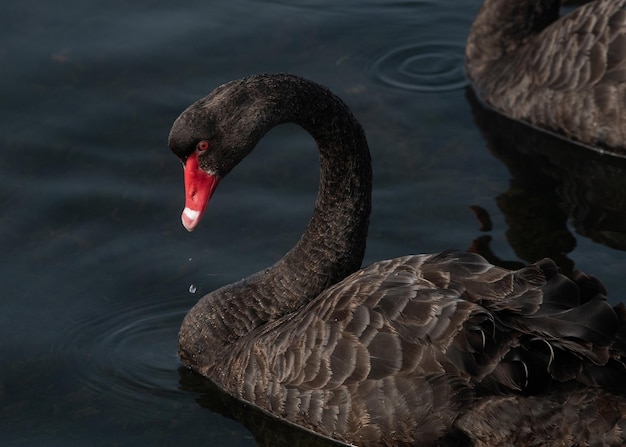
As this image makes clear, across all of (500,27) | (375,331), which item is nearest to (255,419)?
(375,331)

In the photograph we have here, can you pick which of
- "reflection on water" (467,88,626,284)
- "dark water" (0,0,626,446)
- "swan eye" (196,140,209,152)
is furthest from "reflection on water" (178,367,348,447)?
"reflection on water" (467,88,626,284)

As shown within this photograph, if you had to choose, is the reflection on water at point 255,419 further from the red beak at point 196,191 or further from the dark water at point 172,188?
the red beak at point 196,191

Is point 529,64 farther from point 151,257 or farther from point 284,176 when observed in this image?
point 151,257

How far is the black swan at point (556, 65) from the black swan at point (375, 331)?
3.49m

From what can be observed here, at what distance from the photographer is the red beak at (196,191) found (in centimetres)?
777

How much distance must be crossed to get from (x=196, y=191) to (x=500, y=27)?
498 cm

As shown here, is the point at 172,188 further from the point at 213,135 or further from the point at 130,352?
the point at 213,135

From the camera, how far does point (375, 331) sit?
23.9 ft

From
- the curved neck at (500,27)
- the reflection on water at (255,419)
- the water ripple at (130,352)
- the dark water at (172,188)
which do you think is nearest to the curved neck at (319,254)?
the reflection on water at (255,419)

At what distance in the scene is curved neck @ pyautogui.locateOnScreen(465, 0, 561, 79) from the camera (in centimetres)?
1194

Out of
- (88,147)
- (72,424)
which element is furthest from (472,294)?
(88,147)

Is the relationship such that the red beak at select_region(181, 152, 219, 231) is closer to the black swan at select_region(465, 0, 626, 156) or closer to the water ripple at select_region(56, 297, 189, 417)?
the water ripple at select_region(56, 297, 189, 417)

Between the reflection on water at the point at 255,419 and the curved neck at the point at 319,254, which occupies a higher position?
the curved neck at the point at 319,254

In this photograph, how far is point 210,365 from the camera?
8.34 m
